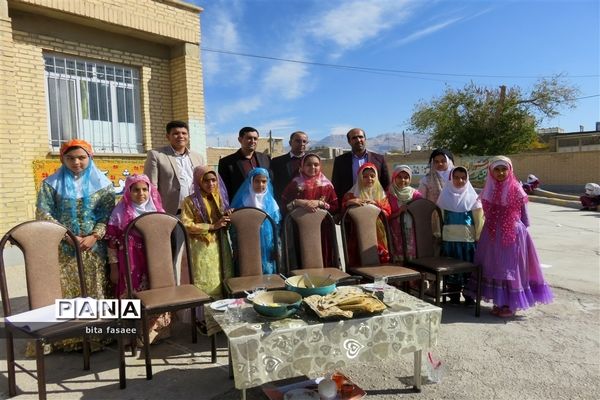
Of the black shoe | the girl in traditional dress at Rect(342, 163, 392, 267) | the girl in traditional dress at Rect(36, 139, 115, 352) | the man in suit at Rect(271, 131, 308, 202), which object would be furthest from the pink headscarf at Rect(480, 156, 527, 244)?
the girl in traditional dress at Rect(36, 139, 115, 352)

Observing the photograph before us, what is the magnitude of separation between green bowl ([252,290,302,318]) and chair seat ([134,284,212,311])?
0.68 m

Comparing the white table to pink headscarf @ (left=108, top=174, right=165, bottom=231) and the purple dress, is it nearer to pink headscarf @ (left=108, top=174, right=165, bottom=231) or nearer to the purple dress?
pink headscarf @ (left=108, top=174, right=165, bottom=231)

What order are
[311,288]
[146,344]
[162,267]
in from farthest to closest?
[162,267], [146,344], [311,288]

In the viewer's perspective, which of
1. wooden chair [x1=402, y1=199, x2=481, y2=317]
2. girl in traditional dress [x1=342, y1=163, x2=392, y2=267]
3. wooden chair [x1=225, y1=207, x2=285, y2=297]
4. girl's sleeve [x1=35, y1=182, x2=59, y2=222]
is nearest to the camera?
girl's sleeve [x1=35, y1=182, x2=59, y2=222]

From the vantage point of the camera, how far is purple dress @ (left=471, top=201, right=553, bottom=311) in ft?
12.5

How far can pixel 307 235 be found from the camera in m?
3.83

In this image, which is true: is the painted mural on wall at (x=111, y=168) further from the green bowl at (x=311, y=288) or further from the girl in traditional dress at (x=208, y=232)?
the green bowl at (x=311, y=288)

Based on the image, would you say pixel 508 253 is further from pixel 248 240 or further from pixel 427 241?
pixel 248 240

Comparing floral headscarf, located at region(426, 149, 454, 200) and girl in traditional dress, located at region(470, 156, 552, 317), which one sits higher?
floral headscarf, located at region(426, 149, 454, 200)

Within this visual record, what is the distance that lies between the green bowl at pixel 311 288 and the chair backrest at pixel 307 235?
38.6 inches

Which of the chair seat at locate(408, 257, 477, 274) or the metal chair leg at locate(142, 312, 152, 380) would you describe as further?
the chair seat at locate(408, 257, 477, 274)

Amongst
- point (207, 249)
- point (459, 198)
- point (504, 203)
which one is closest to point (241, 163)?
point (207, 249)

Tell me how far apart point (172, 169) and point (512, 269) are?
10.5 ft

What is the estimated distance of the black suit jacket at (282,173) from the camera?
4.55 meters
